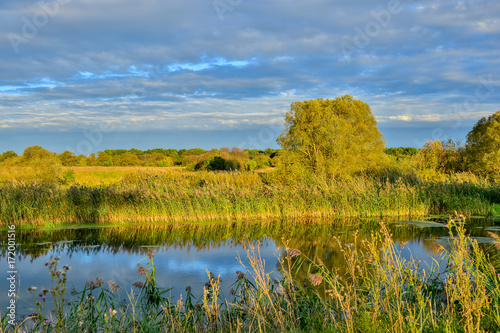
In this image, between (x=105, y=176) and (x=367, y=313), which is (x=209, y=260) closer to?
(x=367, y=313)

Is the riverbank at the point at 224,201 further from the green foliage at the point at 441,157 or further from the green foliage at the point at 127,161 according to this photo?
the green foliage at the point at 127,161

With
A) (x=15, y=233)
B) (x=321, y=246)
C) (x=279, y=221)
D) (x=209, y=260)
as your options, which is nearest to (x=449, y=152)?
(x=279, y=221)

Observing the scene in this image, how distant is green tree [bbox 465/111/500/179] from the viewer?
2186 centimetres

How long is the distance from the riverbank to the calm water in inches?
31.7

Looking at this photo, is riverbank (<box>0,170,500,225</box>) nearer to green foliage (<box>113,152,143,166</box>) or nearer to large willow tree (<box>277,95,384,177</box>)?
large willow tree (<box>277,95,384,177</box>)

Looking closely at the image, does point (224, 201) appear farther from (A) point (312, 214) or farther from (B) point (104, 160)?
(B) point (104, 160)

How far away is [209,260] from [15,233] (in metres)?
6.24

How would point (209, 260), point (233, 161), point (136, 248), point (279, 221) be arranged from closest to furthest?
1. point (209, 260)
2. point (136, 248)
3. point (279, 221)
4. point (233, 161)

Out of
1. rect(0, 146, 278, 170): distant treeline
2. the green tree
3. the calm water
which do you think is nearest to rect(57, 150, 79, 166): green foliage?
rect(0, 146, 278, 170): distant treeline

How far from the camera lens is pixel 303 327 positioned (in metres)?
4.02

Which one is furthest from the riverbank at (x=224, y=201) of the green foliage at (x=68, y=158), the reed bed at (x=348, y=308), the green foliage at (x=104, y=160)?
the green foliage at (x=104, y=160)

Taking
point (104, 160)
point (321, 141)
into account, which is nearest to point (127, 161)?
point (104, 160)

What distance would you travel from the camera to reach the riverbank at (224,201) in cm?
1246

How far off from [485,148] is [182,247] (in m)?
20.5
